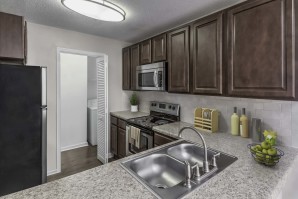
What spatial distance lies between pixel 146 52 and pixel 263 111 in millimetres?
1824

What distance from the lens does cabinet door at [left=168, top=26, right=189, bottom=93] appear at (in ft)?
6.56

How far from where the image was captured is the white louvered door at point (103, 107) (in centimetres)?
294

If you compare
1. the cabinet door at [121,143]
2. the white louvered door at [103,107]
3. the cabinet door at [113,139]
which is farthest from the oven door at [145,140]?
the white louvered door at [103,107]

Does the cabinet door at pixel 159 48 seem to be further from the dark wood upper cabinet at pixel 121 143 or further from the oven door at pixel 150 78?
the dark wood upper cabinet at pixel 121 143

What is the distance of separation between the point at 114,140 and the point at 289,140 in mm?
2594

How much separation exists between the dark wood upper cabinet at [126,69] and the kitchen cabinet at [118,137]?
0.71 metres

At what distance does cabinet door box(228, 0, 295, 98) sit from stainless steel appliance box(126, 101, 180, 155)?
44.0 inches

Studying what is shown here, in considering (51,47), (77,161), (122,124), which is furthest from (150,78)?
(77,161)

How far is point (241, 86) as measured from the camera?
4.89 feet

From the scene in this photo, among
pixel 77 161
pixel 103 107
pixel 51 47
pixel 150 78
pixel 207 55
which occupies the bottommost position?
pixel 77 161

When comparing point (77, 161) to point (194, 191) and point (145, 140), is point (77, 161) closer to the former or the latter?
point (145, 140)

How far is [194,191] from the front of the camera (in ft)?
2.80

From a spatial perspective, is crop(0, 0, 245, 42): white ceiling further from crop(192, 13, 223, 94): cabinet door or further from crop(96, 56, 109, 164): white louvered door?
crop(96, 56, 109, 164): white louvered door

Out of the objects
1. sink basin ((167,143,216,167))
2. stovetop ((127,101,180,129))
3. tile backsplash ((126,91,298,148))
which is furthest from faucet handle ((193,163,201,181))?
stovetop ((127,101,180,129))
